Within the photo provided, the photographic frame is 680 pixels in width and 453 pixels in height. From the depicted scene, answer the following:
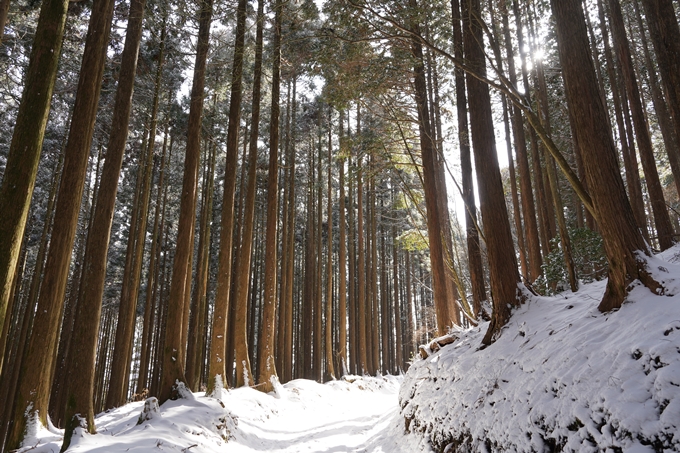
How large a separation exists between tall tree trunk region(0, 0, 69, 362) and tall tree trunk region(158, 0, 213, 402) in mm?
4227

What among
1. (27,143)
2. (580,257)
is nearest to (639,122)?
(580,257)

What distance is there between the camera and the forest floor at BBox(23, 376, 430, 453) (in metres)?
5.30

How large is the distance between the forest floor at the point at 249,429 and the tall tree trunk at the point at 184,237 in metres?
0.61

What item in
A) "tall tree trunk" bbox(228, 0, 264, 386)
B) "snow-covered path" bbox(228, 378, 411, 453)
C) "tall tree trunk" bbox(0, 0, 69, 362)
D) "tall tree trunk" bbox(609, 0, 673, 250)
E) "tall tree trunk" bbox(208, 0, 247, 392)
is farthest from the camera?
"tall tree trunk" bbox(228, 0, 264, 386)

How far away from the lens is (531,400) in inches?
126

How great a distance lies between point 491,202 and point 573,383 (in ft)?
11.6

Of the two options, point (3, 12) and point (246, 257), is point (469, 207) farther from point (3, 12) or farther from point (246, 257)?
point (3, 12)

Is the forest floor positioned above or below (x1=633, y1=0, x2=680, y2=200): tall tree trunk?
below

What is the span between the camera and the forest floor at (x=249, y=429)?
209 inches

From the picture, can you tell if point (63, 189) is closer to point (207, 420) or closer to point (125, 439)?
point (125, 439)

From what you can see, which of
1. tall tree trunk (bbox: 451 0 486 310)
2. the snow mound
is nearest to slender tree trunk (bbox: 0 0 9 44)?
tall tree trunk (bbox: 451 0 486 310)

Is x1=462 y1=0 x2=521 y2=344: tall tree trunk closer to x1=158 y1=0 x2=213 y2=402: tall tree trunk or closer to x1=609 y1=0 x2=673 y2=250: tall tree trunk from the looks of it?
x1=609 y1=0 x2=673 y2=250: tall tree trunk

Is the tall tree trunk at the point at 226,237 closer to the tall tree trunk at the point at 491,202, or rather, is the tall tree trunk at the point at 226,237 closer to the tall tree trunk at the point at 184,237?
the tall tree trunk at the point at 184,237

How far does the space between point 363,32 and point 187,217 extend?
5.58 meters
